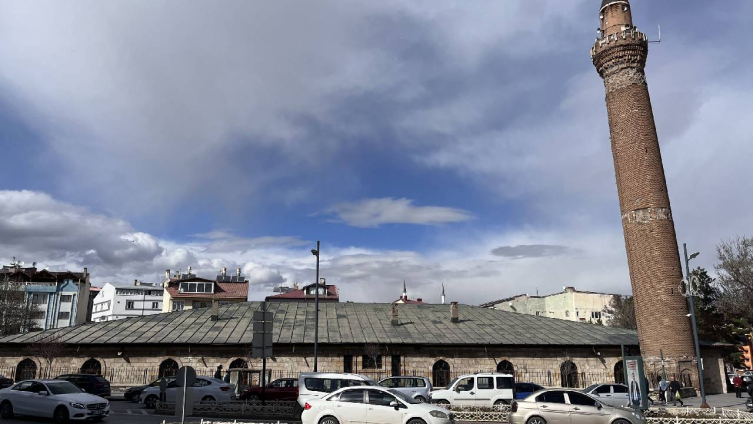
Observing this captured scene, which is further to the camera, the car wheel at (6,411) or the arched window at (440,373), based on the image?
the arched window at (440,373)

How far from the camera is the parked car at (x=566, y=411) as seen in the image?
14.4 meters

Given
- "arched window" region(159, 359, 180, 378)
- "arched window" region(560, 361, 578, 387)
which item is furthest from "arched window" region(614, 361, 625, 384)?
"arched window" region(159, 359, 180, 378)

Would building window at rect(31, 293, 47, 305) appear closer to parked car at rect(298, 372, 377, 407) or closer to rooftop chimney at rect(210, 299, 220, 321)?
rooftop chimney at rect(210, 299, 220, 321)

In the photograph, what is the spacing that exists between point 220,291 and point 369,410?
212ft

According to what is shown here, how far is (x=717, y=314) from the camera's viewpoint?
53219mm

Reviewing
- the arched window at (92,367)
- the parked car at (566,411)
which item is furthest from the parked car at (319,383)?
the arched window at (92,367)

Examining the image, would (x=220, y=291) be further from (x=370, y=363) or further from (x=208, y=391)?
(x=208, y=391)

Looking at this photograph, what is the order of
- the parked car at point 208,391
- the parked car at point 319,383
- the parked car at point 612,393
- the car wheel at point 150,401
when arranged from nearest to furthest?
the parked car at point 319,383 → the parked car at point 208,391 → the parked car at point 612,393 → the car wheel at point 150,401

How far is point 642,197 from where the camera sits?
110 ft

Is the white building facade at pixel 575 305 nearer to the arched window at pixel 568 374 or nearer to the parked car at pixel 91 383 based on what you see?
the arched window at pixel 568 374

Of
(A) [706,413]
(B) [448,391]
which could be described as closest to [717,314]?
(A) [706,413]

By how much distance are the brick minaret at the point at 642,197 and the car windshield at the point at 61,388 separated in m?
31.3

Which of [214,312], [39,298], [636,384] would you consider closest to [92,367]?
[214,312]

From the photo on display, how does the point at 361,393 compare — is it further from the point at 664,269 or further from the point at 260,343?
the point at 664,269
